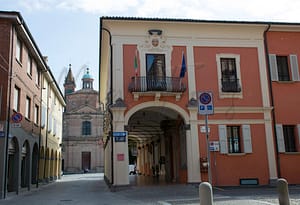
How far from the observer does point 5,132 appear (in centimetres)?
1547

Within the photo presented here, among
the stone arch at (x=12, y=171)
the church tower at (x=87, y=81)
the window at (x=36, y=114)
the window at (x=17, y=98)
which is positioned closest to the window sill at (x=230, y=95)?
the window at (x=17, y=98)

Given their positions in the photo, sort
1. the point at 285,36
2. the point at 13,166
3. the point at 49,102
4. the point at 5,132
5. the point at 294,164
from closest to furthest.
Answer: the point at 5,132 < the point at 13,166 < the point at 294,164 < the point at 285,36 < the point at 49,102

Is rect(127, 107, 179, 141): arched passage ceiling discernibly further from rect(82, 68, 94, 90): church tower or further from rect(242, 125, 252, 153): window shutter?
rect(82, 68, 94, 90): church tower

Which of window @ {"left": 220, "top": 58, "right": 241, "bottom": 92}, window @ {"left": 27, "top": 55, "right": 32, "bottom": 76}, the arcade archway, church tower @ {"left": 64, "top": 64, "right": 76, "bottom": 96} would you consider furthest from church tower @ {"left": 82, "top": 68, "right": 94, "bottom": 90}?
window @ {"left": 220, "top": 58, "right": 241, "bottom": 92}

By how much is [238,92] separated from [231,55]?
208 centimetres

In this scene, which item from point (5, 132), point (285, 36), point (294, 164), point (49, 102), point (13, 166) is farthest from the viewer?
point (49, 102)

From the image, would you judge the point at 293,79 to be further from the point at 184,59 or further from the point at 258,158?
the point at 184,59

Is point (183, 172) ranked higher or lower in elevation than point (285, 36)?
lower

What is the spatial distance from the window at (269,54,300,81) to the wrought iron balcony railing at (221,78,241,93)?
2.08 m

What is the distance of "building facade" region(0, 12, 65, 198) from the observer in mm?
15766

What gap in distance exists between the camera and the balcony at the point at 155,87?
17.7 metres

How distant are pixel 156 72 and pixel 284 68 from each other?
7.30 metres

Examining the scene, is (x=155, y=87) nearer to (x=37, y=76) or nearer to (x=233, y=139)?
(x=233, y=139)

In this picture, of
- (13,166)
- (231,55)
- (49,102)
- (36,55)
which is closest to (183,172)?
(231,55)
